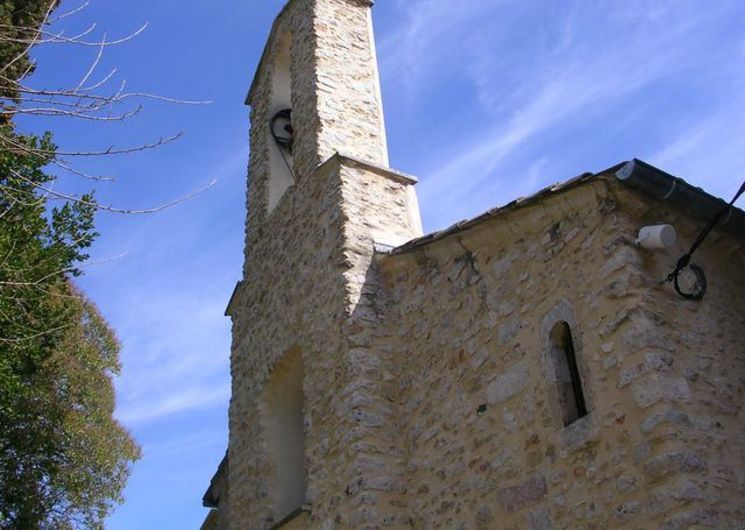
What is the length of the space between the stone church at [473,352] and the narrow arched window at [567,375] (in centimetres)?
2

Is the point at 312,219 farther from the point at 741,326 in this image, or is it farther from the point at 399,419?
the point at 741,326

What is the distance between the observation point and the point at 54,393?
514 inches

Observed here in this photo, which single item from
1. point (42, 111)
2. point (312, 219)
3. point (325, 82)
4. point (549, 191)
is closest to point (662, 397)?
point (549, 191)

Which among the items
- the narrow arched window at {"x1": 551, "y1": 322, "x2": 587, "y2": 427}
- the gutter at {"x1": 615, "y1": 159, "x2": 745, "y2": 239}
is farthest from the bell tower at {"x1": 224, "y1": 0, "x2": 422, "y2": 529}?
the gutter at {"x1": 615, "y1": 159, "x2": 745, "y2": 239}

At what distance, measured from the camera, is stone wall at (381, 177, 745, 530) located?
179 inches

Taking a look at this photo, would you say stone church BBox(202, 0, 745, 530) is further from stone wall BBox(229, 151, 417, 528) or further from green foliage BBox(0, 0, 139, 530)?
green foliage BBox(0, 0, 139, 530)

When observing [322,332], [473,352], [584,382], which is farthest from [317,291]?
[584,382]

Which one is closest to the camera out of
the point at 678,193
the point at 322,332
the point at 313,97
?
the point at 678,193

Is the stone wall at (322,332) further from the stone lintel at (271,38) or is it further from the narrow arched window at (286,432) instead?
the stone lintel at (271,38)

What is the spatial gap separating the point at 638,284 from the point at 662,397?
76cm

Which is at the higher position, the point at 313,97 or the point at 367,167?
the point at 313,97

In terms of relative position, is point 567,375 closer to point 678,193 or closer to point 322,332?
point 678,193

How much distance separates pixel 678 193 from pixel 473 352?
1985 mm

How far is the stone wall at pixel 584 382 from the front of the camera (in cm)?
455
